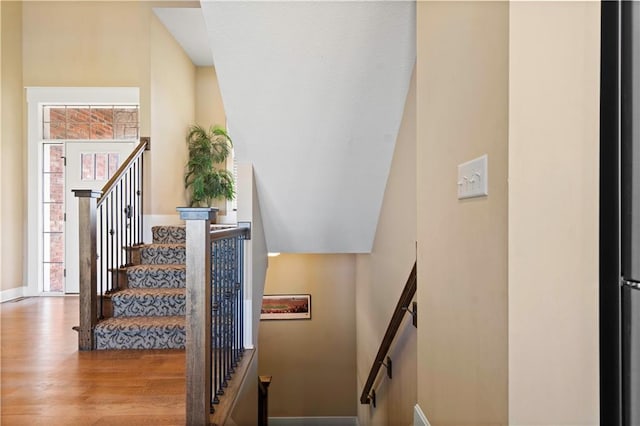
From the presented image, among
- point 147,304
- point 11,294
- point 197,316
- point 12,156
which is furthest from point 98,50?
point 197,316

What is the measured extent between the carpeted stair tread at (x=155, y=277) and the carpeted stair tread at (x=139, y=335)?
0.70 metres

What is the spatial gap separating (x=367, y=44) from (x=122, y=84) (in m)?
3.85

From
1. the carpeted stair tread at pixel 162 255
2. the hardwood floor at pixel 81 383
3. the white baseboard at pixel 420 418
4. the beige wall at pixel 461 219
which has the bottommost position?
the hardwood floor at pixel 81 383

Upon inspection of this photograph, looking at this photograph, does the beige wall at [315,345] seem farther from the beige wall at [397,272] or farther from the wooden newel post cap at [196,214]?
the wooden newel post cap at [196,214]

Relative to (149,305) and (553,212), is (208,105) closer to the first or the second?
(149,305)

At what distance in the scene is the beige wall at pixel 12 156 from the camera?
498 centimetres

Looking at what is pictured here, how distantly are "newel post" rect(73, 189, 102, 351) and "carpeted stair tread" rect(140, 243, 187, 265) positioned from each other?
1.08m

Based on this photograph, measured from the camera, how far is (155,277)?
3965 mm

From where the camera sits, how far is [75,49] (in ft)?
16.8

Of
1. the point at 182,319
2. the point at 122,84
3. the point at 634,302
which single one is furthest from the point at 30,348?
the point at 634,302

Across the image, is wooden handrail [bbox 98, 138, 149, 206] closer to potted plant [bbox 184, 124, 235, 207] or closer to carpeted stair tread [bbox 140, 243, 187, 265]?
carpeted stair tread [bbox 140, 243, 187, 265]

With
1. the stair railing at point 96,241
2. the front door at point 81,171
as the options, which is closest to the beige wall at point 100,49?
the stair railing at point 96,241

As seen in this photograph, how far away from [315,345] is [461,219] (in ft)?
16.7

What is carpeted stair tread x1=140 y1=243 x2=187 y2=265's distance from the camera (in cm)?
437
